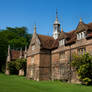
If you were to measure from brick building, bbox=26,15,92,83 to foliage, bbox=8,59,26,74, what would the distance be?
802 cm

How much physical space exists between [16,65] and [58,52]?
19420 millimetres

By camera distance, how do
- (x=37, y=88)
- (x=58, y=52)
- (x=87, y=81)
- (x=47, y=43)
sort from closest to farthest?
(x=37, y=88) → (x=87, y=81) → (x=58, y=52) → (x=47, y=43)

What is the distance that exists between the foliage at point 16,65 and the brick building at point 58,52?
26.3 ft

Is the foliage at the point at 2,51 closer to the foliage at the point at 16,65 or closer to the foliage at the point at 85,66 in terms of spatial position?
the foliage at the point at 16,65

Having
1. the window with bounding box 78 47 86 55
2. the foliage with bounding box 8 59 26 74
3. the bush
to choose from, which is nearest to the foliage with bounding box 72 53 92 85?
the bush

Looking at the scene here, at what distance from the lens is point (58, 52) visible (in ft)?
90.6

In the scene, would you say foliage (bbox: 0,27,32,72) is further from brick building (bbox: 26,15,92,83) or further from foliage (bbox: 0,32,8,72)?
brick building (bbox: 26,15,92,83)

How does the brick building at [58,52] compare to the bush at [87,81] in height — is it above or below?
above

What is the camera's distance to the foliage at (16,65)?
40959mm

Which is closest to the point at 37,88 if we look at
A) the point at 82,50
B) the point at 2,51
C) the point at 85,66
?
the point at 85,66

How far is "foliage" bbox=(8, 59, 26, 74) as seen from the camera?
1613 inches

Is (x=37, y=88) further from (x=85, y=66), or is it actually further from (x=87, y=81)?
(x=87, y=81)

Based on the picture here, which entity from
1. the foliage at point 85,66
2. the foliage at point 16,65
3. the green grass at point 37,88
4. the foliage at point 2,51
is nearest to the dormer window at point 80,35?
the foliage at point 85,66

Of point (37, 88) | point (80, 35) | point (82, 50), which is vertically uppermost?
point (80, 35)
